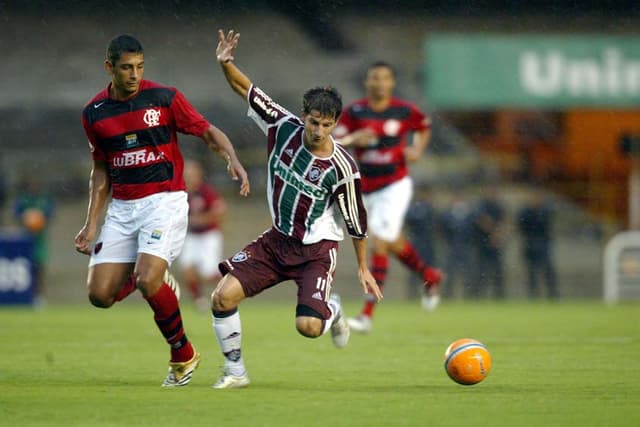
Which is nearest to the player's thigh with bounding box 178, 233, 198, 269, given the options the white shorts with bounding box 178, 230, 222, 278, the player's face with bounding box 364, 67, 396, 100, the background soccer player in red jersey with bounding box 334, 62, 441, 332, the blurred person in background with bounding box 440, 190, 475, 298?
the white shorts with bounding box 178, 230, 222, 278

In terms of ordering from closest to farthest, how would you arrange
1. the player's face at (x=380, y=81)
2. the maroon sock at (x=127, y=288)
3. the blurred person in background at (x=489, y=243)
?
the maroon sock at (x=127, y=288) → the player's face at (x=380, y=81) → the blurred person in background at (x=489, y=243)

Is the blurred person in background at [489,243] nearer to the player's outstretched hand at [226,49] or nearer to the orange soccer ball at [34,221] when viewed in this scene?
the orange soccer ball at [34,221]

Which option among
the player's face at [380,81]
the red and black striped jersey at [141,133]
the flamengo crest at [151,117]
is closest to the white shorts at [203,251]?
the player's face at [380,81]

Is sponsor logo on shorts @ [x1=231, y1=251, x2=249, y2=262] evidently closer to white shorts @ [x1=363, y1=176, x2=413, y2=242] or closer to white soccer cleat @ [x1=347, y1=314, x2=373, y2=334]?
white soccer cleat @ [x1=347, y1=314, x2=373, y2=334]

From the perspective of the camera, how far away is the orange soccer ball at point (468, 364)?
7996 millimetres

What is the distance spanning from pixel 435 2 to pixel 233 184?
661 centimetres

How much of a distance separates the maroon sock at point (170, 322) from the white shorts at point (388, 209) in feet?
18.3

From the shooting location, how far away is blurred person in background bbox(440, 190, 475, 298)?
2294 centimetres

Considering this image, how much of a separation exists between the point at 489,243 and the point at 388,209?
9.35m

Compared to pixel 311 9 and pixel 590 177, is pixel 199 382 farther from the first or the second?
pixel 311 9

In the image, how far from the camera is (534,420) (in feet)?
21.4

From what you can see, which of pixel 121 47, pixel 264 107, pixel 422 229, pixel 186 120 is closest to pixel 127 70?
pixel 121 47

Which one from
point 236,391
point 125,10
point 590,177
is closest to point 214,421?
point 236,391

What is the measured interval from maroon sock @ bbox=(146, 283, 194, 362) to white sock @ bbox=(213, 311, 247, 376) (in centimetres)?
31
